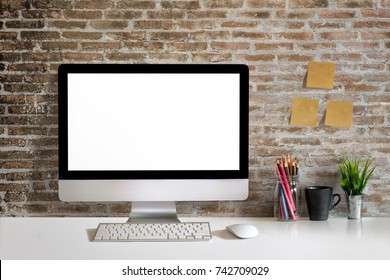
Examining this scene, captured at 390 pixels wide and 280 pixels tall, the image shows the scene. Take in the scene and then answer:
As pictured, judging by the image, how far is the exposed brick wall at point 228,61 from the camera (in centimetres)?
238

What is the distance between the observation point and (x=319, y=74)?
240cm

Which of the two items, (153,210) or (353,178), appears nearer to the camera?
(153,210)

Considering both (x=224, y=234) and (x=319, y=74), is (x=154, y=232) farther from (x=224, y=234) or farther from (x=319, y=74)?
(x=319, y=74)

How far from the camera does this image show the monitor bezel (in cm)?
211

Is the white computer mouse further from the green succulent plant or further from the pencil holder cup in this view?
the green succulent plant

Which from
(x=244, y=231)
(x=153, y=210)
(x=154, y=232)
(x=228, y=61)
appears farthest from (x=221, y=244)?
(x=228, y=61)

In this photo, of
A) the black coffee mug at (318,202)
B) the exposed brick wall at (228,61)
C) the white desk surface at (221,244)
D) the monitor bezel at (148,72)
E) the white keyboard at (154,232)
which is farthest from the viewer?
the exposed brick wall at (228,61)

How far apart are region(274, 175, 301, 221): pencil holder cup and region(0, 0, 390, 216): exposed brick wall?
143mm

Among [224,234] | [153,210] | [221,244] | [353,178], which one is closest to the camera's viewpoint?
[221,244]

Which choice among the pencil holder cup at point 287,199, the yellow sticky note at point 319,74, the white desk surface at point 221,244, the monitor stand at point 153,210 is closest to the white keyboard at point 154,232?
the white desk surface at point 221,244

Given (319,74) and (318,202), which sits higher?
(319,74)

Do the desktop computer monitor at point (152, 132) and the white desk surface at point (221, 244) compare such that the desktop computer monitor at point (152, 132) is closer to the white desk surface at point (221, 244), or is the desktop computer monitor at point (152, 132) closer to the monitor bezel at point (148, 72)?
the monitor bezel at point (148, 72)

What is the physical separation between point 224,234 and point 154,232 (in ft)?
0.86

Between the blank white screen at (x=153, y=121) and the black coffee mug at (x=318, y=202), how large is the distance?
0.35m
